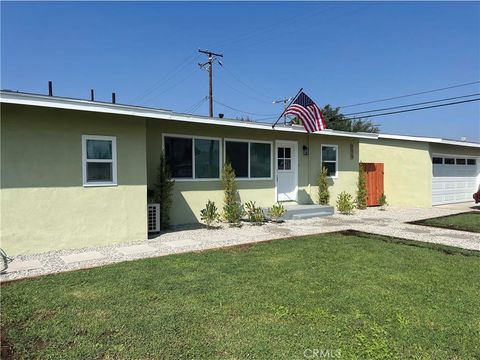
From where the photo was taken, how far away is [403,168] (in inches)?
629

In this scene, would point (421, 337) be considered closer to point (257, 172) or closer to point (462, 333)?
point (462, 333)

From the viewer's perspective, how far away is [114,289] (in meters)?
4.57

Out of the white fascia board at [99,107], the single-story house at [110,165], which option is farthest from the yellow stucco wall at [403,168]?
the white fascia board at [99,107]

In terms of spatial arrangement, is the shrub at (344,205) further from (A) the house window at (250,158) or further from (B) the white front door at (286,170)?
(A) the house window at (250,158)

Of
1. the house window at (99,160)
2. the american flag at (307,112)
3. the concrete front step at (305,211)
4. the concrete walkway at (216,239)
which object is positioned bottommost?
the concrete walkway at (216,239)

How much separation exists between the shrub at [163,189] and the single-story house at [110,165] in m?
0.29

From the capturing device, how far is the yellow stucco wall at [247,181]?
9.38m

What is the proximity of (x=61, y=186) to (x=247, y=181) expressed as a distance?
5.75m

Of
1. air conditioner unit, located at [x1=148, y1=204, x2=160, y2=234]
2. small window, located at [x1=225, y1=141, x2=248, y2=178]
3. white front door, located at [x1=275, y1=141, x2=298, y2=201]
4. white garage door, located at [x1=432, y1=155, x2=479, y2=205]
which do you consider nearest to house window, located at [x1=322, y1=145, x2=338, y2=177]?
white front door, located at [x1=275, y1=141, x2=298, y2=201]

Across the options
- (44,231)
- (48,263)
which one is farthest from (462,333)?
(44,231)

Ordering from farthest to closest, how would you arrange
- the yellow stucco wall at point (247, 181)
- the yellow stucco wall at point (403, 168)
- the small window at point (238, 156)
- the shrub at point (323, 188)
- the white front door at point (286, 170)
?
1. the yellow stucco wall at point (403, 168)
2. the shrub at point (323, 188)
3. the white front door at point (286, 170)
4. the small window at point (238, 156)
5. the yellow stucco wall at point (247, 181)

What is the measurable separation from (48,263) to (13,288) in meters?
1.35

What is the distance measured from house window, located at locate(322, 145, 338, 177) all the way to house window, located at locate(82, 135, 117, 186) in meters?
8.48

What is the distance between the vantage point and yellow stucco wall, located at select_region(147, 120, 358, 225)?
9375 mm
